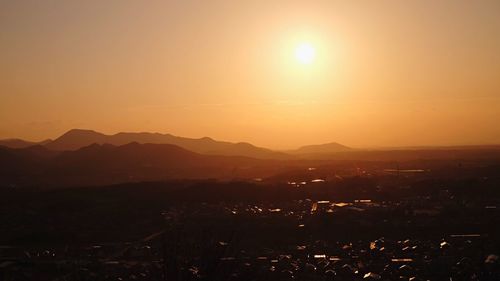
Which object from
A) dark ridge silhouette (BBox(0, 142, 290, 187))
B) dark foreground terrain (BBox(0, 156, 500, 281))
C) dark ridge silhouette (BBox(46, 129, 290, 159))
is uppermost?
dark ridge silhouette (BBox(46, 129, 290, 159))

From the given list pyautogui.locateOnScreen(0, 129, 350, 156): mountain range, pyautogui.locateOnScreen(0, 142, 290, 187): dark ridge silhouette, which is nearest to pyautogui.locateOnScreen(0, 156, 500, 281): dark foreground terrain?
pyautogui.locateOnScreen(0, 142, 290, 187): dark ridge silhouette

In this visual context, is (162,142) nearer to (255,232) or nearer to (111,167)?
(111,167)

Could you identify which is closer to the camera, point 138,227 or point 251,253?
point 251,253

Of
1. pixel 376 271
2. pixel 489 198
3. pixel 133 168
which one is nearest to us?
pixel 376 271

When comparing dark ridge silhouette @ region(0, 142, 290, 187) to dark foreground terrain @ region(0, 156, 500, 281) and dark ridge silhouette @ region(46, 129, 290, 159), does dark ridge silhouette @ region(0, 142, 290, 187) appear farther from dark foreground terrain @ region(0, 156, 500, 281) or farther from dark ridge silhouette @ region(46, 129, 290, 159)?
dark ridge silhouette @ region(46, 129, 290, 159)

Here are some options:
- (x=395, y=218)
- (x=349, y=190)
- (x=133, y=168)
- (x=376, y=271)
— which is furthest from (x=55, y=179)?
(x=376, y=271)

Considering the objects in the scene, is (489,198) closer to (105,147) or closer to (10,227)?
(10,227)
